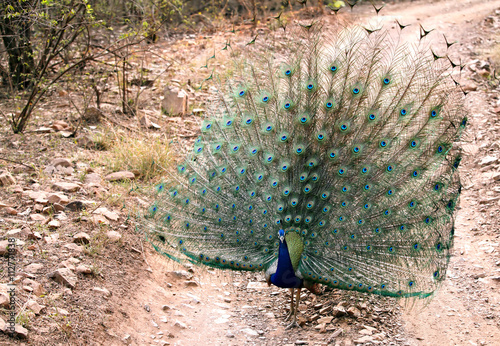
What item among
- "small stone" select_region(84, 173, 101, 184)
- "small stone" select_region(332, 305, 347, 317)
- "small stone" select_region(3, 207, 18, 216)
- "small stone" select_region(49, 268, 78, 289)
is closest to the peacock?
"small stone" select_region(332, 305, 347, 317)

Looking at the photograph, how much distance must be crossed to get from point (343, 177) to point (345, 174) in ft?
0.11

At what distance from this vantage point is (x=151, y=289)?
5312mm

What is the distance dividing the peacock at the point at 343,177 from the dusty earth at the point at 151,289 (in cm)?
49

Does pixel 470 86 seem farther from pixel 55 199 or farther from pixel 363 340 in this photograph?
pixel 55 199

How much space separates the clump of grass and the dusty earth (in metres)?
0.28

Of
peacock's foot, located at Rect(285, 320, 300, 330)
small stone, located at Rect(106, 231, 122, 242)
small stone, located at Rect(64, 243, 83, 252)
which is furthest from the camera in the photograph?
small stone, located at Rect(106, 231, 122, 242)

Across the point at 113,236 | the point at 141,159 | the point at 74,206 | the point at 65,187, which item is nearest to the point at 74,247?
the point at 113,236

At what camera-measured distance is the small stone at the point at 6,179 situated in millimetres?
5941

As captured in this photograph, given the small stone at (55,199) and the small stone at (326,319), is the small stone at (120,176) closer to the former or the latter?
the small stone at (55,199)

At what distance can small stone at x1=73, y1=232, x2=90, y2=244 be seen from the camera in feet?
17.3

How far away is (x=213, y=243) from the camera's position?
4781mm

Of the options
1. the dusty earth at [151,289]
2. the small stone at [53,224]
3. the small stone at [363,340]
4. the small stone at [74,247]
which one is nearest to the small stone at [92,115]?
the dusty earth at [151,289]

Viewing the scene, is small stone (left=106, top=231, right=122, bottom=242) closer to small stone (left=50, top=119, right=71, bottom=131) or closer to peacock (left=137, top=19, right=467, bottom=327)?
peacock (left=137, top=19, right=467, bottom=327)

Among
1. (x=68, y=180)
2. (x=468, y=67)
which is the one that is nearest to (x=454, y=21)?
(x=468, y=67)
